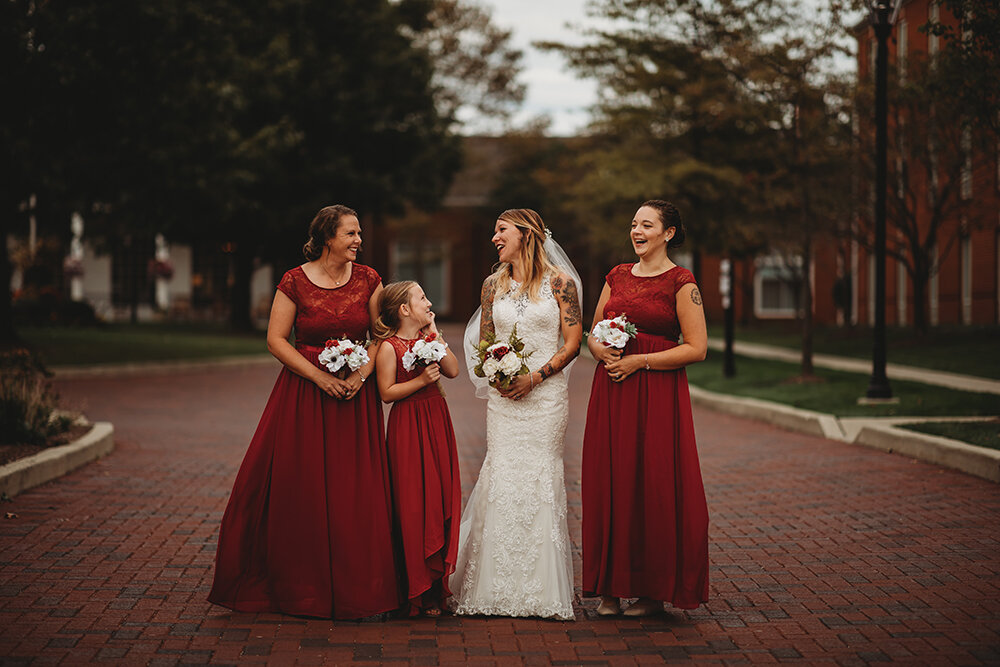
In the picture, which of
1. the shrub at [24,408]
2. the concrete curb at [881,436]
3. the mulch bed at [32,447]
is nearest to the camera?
the mulch bed at [32,447]

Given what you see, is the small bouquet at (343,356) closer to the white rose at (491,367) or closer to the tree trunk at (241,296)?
the white rose at (491,367)

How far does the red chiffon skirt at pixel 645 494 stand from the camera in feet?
18.3

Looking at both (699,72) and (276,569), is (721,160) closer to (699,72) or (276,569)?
(699,72)

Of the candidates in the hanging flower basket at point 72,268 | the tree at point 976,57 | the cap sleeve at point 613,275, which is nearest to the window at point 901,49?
the tree at point 976,57

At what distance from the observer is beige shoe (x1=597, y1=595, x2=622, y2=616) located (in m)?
5.71

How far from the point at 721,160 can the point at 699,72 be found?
2300mm

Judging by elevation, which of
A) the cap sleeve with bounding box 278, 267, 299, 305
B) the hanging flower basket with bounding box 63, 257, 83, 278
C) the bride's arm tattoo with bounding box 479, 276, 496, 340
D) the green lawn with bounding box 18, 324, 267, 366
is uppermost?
the hanging flower basket with bounding box 63, 257, 83, 278

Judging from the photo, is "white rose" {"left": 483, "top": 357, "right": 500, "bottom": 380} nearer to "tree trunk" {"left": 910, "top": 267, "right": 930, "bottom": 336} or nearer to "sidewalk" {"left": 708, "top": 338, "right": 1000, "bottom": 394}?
"sidewalk" {"left": 708, "top": 338, "right": 1000, "bottom": 394}

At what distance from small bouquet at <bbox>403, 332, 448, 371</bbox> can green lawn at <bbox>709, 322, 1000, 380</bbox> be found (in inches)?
497

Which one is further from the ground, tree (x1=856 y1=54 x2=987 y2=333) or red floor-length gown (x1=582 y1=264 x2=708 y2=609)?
tree (x1=856 y1=54 x2=987 y2=333)

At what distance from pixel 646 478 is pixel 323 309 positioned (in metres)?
1.86

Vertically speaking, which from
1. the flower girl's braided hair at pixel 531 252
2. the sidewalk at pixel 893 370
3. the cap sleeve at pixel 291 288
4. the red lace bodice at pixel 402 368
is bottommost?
the sidewalk at pixel 893 370

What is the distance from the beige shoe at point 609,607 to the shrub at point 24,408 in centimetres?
672

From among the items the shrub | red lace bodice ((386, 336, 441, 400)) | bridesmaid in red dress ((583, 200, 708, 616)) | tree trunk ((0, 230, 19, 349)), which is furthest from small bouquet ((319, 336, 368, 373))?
tree trunk ((0, 230, 19, 349))
